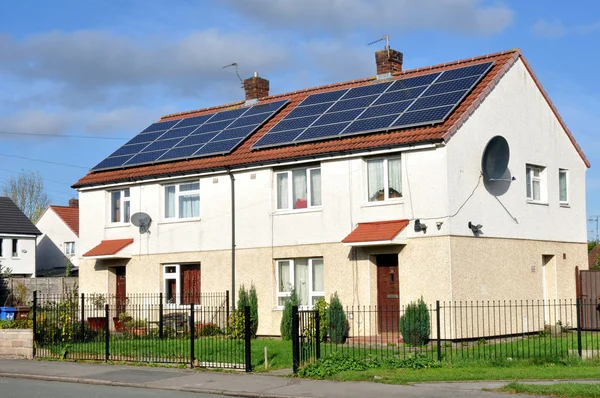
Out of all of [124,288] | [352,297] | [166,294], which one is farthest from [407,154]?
[124,288]

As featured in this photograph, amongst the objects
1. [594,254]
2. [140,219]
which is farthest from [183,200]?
[594,254]

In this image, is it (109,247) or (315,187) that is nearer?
(315,187)

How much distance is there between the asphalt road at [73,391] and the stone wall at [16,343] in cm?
460

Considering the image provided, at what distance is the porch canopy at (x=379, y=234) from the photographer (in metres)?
21.9

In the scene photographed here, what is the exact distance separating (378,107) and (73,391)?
13.1m

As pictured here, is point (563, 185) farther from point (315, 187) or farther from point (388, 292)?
point (315, 187)

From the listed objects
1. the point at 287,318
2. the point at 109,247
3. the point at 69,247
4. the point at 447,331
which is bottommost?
the point at 447,331

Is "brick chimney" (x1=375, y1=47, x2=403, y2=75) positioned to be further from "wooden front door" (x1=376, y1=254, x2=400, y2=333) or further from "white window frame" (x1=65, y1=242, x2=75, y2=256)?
"white window frame" (x1=65, y1=242, x2=75, y2=256)

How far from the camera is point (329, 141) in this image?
24.4 metres

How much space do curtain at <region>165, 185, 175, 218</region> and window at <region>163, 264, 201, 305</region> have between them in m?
1.79

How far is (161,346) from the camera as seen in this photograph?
2100 cm

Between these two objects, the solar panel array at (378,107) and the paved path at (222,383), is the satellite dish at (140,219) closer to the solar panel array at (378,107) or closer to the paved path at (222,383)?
the solar panel array at (378,107)

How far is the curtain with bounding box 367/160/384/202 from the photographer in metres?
23.4

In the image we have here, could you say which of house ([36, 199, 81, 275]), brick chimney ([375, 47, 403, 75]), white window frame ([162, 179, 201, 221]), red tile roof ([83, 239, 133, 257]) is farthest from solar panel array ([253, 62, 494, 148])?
house ([36, 199, 81, 275])
